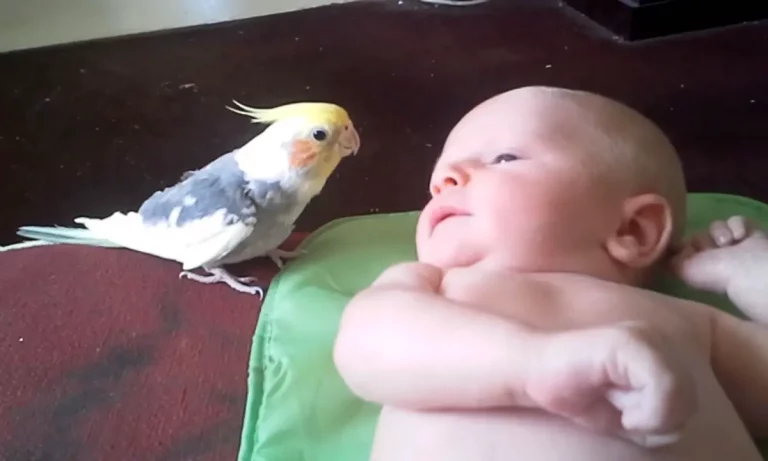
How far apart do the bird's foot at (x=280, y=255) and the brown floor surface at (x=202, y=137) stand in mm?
15

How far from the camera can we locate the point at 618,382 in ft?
1.66

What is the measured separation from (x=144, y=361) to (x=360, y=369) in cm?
29

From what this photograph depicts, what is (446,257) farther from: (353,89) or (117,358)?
(353,89)

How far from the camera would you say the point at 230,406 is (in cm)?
80

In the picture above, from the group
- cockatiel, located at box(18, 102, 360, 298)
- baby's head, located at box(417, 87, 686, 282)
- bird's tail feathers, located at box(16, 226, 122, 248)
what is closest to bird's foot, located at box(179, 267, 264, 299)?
cockatiel, located at box(18, 102, 360, 298)

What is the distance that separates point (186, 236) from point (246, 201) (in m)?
0.07

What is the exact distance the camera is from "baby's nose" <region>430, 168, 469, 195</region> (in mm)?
700

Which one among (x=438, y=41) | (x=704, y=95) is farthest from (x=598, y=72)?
(x=438, y=41)

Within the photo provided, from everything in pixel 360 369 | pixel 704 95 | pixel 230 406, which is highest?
pixel 360 369

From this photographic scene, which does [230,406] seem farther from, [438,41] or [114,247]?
[438,41]

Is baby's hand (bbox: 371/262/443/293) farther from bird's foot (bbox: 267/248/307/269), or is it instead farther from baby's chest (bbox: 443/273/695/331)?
bird's foot (bbox: 267/248/307/269)

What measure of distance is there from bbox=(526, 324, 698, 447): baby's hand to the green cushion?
253mm

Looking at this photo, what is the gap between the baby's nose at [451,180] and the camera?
70 cm

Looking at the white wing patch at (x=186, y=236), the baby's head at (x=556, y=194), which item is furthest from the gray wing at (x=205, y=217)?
the baby's head at (x=556, y=194)
